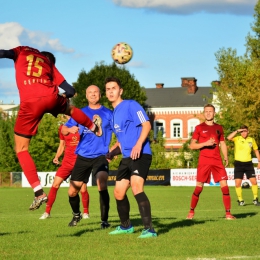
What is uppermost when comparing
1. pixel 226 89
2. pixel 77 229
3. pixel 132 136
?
pixel 226 89

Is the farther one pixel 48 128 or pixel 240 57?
pixel 48 128

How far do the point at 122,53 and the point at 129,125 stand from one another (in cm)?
763

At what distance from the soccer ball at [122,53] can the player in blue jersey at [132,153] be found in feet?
22.9

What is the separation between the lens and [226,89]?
54.2 meters

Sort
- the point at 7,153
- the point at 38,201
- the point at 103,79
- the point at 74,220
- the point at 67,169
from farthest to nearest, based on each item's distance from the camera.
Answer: the point at 103,79 → the point at 7,153 → the point at 67,169 → the point at 74,220 → the point at 38,201

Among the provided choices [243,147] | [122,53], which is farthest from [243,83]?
[122,53]

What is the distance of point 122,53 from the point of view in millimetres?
17578

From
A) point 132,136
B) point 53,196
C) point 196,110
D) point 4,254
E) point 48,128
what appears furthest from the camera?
point 196,110

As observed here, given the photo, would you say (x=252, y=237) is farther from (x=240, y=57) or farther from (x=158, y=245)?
(x=240, y=57)

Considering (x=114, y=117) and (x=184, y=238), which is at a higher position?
(x=114, y=117)

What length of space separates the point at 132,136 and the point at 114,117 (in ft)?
1.45

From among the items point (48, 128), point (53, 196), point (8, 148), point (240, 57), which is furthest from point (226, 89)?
point (53, 196)

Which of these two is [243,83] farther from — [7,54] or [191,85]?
[191,85]

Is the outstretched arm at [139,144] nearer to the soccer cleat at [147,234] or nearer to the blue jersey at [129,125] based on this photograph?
the blue jersey at [129,125]
